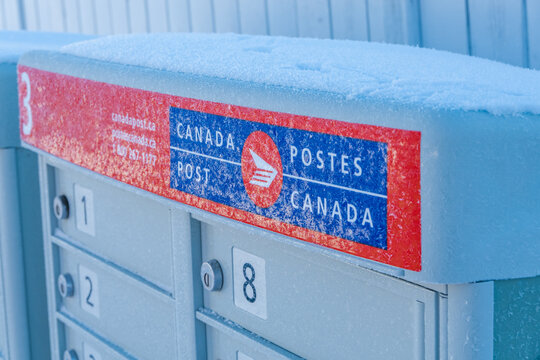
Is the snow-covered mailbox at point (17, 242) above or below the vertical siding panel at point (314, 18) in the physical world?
below

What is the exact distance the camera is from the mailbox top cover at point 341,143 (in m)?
1.06

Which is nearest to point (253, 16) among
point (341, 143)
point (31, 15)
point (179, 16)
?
point (179, 16)

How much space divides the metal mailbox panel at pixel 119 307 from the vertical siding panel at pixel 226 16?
1.02 m

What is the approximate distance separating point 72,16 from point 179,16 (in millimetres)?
916

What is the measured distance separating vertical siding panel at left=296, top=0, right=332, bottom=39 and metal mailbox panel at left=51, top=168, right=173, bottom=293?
829 millimetres

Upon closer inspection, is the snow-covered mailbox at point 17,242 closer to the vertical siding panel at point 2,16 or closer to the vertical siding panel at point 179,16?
the vertical siding panel at point 179,16

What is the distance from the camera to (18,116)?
93.2 inches

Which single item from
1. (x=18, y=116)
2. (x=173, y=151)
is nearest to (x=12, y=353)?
(x=18, y=116)

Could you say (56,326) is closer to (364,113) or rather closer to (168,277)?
(168,277)

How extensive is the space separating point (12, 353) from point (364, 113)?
5.60 ft

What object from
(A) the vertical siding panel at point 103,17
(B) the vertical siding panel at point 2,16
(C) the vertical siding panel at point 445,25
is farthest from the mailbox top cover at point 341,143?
(B) the vertical siding panel at point 2,16

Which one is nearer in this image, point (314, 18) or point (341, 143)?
point (341, 143)

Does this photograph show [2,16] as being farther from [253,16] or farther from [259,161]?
[259,161]

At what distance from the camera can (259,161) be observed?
134 centimetres
